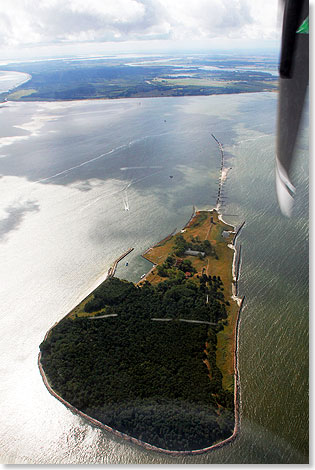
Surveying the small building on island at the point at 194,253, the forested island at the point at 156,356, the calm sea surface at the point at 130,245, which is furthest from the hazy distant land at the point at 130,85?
the forested island at the point at 156,356

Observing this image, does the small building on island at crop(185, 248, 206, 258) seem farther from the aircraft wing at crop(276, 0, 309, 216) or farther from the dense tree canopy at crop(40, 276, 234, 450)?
the aircraft wing at crop(276, 0, 309, 216)

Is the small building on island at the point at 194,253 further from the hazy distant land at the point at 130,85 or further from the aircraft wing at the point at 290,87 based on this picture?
the hazy distant land at the point at 130,85

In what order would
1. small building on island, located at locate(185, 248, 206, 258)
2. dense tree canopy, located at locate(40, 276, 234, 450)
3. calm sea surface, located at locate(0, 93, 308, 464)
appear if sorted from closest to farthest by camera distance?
dense tree canopy, located at locate(40, 276, 234, 450) < calm sea surface, located at locate(0, 93, 308, 464) < small building on island, located at locate(185, 248, 206, 258)

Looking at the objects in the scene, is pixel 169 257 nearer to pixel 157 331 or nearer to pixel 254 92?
pixel 157 331

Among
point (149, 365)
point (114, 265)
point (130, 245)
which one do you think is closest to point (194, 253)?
point (130, 245)

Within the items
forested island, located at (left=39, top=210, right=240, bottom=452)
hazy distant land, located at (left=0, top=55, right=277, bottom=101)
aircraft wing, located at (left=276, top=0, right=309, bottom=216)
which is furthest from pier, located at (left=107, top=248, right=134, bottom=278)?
hazy distant land, located at (left=0, top=55, right=277, bottom=101)

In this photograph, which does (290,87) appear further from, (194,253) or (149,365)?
(194,253)

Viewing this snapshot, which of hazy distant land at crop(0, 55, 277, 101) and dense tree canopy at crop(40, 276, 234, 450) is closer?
dense tree canopy at crop(40, 276, 234, 450)

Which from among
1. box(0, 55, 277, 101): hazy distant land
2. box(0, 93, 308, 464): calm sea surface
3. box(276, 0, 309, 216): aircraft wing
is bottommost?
box(0, 93, 308, 464): calm sea surface
